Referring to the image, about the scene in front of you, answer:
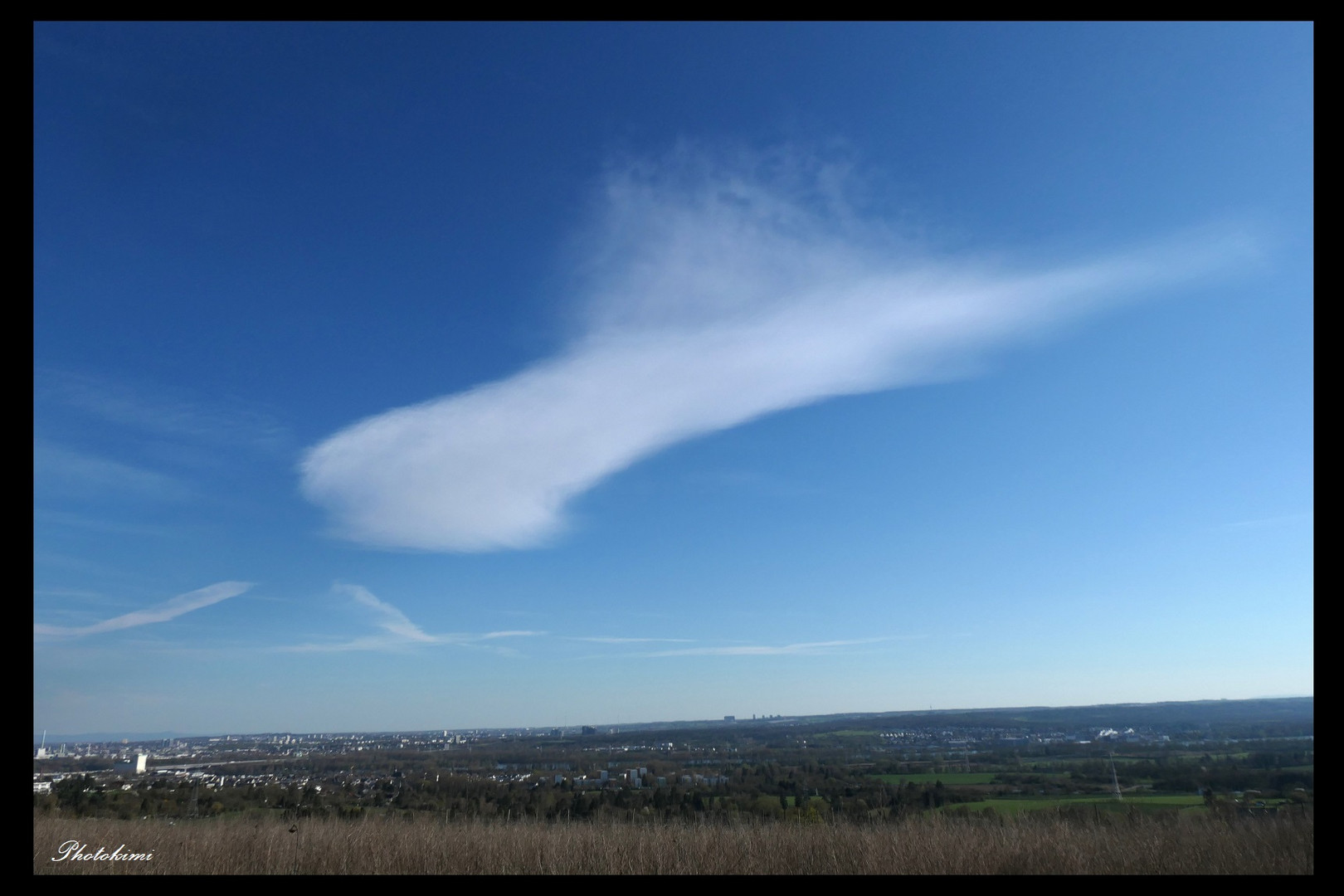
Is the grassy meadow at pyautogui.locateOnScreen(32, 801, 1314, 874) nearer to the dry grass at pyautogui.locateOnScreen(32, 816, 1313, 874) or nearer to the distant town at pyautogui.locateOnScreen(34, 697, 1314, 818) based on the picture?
the dry grass at pyautogui.locateOnScreen(32, 816, 1313, 874)

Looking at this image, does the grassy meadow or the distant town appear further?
the distant town

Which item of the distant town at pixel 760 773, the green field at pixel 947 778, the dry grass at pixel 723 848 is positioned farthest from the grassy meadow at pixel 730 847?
the green field at pixel 947 778

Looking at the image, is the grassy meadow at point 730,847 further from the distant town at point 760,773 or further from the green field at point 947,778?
the green field at point 947,778

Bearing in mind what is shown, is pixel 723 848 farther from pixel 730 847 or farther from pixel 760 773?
pixel 760 773

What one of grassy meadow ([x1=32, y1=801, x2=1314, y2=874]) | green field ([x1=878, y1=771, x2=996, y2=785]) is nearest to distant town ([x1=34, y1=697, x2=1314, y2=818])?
green field ([x1=878, y1=771, x2=996, y2=785])

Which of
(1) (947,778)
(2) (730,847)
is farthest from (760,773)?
(2) (730,847)
